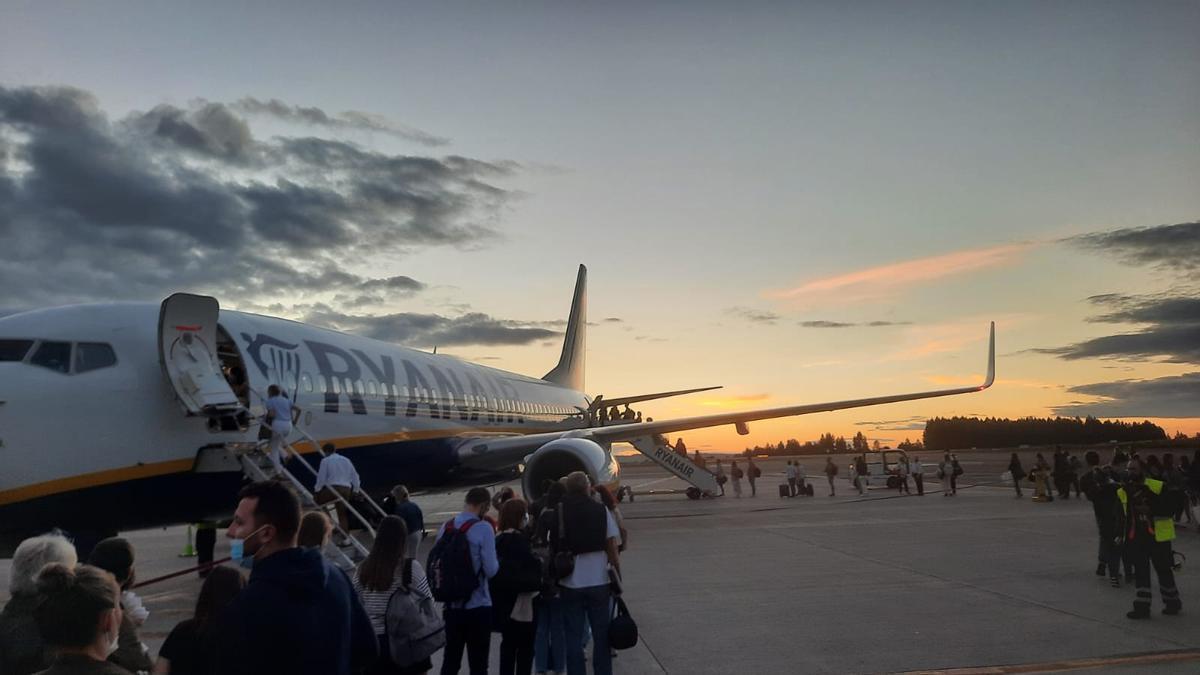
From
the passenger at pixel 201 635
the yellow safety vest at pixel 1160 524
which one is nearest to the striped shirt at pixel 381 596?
the passenger at pixel 201 635

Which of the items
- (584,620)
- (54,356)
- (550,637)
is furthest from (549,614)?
(54,356)

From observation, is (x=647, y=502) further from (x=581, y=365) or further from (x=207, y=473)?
(x=207, y=473)

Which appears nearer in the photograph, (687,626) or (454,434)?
(687,626)

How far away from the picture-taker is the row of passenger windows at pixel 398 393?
11.7 meters

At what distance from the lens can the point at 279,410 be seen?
33.0 ft

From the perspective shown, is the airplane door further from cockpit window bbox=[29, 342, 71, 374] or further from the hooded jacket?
the hooded jacket

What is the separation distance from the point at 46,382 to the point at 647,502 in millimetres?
19983

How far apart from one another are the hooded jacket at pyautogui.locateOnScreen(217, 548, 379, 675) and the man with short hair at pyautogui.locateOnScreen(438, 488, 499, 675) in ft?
8.19

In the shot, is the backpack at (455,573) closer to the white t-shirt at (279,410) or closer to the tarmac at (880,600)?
the tarmac at (880,600)

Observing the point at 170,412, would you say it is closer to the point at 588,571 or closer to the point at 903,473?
the point at 588,571

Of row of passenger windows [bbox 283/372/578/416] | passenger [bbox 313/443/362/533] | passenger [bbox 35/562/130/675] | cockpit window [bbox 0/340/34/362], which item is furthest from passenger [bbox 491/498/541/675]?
row of passenger windows [bbox 283/372/578/416]

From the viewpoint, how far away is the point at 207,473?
9.19 meters

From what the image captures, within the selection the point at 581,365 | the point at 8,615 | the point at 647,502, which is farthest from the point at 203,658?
the point at 581,365

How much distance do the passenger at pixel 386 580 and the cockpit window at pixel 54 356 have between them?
568 cm
